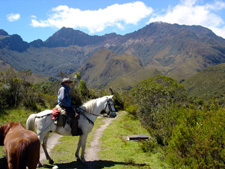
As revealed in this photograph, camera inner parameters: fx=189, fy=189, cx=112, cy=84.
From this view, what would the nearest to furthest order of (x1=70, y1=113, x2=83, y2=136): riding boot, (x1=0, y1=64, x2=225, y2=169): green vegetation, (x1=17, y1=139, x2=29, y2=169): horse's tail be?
(x1=17, y1=139, x2=29, y2=169): horse's tail
(x1=0, y1=64, x2=225, y2=169): green vegetation
(x1=70, y1=113, x2=83, y2=136): riding boot

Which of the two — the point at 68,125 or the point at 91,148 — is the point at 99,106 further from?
the point at 91,148

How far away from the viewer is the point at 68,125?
7.28 m

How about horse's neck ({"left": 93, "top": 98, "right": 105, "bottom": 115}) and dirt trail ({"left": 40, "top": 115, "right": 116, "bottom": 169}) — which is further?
dirt trail ({"left": 40, "top": 115, "right": 116, "bottom": 169})

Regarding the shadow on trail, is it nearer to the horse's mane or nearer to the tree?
the horse's mane

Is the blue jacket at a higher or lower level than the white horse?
higher

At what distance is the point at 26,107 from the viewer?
1747cm

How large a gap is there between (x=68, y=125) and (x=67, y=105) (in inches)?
32.6

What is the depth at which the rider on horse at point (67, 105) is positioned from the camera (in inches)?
275

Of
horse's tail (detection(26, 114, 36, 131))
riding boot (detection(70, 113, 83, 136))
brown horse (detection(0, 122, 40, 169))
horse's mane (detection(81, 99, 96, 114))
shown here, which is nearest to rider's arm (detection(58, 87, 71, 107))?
riding boot (detection(70, 113, 83, 136))

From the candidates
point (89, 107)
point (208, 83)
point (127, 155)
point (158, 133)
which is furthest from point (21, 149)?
point (208, 83)

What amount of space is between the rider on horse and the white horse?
21 cm

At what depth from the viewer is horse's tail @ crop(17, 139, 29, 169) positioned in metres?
4.46

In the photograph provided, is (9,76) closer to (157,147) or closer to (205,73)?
(157,147)

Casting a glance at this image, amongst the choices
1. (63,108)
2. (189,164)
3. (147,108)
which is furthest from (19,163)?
(147,108)
